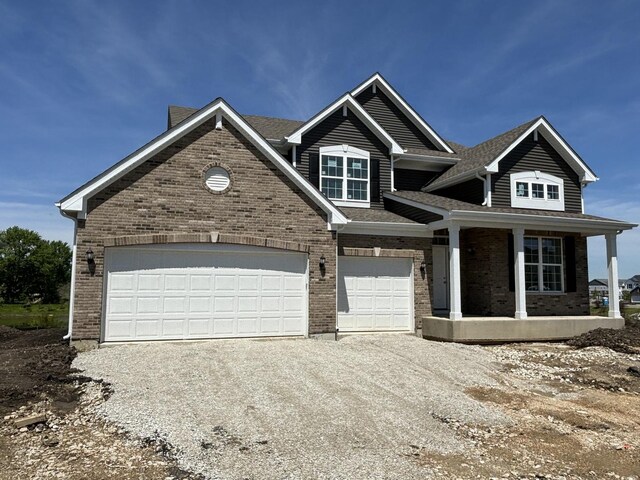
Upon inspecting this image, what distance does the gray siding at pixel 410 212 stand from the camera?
14.5 metres

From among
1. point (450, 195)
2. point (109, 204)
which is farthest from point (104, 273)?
point (450, 195)

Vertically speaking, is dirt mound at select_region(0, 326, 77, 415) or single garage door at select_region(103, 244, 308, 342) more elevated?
single garage door at select_region(103, 244, 308, 342)

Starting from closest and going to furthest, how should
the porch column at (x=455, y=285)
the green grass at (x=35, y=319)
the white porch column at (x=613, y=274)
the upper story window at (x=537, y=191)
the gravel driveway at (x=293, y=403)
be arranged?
1. the gravel driveway at (x=293, y=403)
2. the porch column at (x=455, y=285)
3. the white porch column at (x=613, y=274)
4. the upper story window at (x=537, y=191)
5. the green grass at (x=35, y=319)

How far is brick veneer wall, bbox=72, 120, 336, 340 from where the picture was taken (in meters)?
11.1

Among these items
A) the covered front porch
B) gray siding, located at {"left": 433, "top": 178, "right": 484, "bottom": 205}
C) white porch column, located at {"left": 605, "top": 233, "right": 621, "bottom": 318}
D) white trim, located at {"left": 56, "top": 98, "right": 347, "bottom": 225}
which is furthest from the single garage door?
white porch column, located at {"left": 605, "top": 233, "right": 621, "bottom": 318}

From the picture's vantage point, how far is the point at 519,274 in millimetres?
14125

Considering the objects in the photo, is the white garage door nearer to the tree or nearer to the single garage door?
the single garage door

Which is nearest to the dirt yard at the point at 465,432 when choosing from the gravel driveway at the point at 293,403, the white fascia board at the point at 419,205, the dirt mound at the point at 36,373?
the dirt mound at the point at 36,373

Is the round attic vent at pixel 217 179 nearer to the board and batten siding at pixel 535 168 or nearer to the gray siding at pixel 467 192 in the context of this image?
the gray siding at pixel 467 192

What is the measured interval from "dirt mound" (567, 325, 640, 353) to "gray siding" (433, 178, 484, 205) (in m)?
5.09

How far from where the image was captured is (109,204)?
37.2 feet

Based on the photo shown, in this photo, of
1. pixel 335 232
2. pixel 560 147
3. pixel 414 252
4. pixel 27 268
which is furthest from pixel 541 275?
pixel 27 268

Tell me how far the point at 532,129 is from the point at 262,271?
10.6 meters

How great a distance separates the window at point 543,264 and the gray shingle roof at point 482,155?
2930 millimetres
